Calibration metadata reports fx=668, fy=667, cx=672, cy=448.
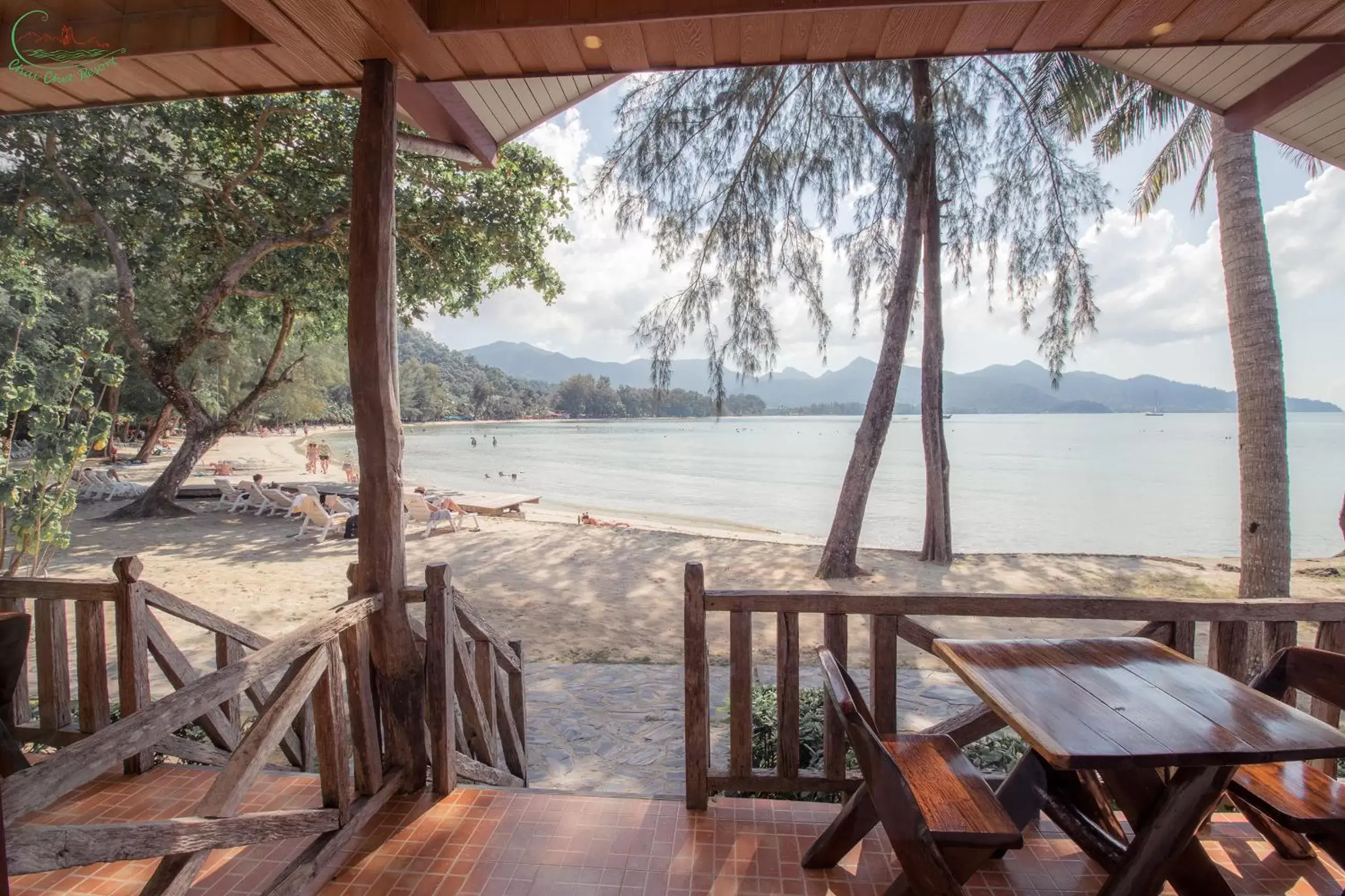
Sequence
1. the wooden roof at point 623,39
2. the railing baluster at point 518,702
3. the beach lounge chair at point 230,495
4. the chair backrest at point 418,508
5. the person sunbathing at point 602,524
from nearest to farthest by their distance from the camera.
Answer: the wooden roof at point 623,39 → the railing baluster at point 518,702 → the chair backrest at point 418,508 → the beach lounge chair at point 230,495 → the person sunbathing at point 602,524

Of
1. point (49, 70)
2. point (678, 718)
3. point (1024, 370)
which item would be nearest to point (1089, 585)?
point (678, 718)

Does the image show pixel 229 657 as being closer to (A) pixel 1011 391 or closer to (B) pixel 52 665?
(B) pixel 52 665

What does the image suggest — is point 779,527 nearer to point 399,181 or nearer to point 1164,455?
point 399,181

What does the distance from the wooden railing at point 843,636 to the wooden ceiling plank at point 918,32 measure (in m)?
2.00

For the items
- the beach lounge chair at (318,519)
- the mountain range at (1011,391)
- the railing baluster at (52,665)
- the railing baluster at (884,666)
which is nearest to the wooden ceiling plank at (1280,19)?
the railing baluster at (884,666)

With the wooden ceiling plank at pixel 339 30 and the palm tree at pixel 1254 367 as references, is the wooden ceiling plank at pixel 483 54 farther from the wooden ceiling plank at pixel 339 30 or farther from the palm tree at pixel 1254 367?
the palm tree at pixel 1254 367

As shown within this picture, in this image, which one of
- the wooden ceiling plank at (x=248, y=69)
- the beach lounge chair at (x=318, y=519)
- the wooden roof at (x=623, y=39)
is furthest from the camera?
the beach lounge chair at (x=318, y=519)

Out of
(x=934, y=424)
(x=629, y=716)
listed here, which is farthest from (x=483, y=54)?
(x=934, y=424)

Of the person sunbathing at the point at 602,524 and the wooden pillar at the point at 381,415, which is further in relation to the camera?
the person sunbathing at the point at 602,524

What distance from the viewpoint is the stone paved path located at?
374 cm

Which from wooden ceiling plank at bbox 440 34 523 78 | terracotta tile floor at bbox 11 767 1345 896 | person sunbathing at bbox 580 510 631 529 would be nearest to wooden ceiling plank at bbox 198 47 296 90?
wooden ceiling plank at bbox 440 34 523 78

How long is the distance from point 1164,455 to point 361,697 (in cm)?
5717

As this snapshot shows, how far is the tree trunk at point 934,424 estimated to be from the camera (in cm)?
1014

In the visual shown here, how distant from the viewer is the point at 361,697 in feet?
8.08
